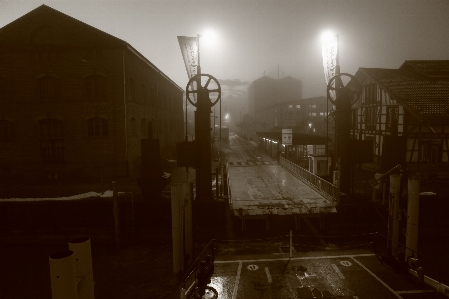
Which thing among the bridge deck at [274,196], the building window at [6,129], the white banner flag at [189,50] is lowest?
the bridge deck at [274,196]

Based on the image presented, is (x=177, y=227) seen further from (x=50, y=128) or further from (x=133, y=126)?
(x=50, y=128)

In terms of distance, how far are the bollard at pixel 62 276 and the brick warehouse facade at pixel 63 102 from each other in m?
24.6

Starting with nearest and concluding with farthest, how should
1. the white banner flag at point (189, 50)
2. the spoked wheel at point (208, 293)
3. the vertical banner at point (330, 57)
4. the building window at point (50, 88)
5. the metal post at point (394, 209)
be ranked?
the spoked wheel at point (208, 293)
the metal post at point (394, 209)
the vertical banner at point (330, 57)
the white banner flag at point (189, 50)
the building window at point (50, 88)

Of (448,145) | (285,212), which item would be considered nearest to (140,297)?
(285,212)

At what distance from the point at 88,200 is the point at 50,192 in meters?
8.23

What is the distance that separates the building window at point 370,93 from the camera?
31797mm

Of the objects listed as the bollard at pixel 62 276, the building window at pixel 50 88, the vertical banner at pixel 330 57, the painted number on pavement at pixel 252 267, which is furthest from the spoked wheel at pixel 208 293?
the building window at pixel 50 88

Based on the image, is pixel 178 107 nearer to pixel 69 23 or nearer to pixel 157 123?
pixel 157 123

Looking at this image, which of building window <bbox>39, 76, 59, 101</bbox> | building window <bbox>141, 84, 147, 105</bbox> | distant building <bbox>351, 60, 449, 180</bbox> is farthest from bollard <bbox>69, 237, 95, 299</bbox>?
building window <bbox>141, 84, 147, 105</bbox>

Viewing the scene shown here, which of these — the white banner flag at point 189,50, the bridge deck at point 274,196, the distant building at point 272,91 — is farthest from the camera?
the distant building at point 272,91

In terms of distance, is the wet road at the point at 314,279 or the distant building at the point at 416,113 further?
the distant building at the point at 416,113

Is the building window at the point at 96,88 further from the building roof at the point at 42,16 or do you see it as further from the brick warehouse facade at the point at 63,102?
the building roof at the point at 42,16

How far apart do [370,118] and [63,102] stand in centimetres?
3182

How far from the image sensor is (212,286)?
10.2 m
